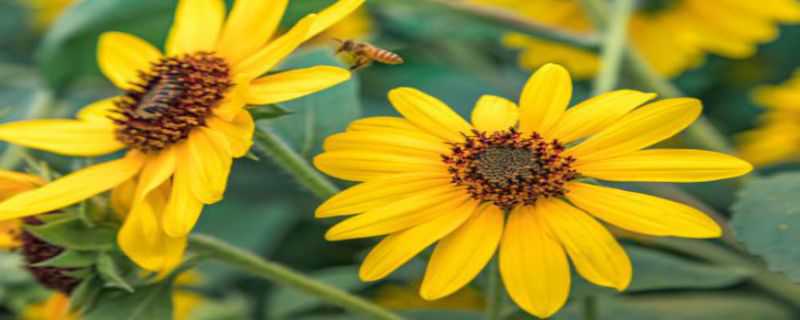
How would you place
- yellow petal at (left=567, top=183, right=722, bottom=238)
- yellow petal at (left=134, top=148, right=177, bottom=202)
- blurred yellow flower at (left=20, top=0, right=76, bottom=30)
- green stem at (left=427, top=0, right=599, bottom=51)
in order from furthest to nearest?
1. blurred yellow flower at (left=20, top=0, right=76, bottom=30)
2. green stem at (left=427, top=0, right=599, bottom=51)
3. yellow petal at (left=134, top=148, right=177, bottom=202)
4. yellow petal at (left=567, top=183, right=722, bottom=238)

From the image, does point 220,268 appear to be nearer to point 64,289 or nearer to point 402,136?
point 64,289

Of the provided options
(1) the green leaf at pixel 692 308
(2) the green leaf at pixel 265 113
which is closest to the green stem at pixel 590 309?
(1) the green leaf at pixel 692 308

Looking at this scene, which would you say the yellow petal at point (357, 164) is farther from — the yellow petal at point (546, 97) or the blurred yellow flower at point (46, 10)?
the blurred yellow flower at point (46, 10)

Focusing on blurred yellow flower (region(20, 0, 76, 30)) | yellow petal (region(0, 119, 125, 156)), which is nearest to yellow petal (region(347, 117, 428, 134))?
yellow petal (region(0, 119, 125, 156))

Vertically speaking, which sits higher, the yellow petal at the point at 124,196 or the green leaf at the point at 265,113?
the green leaf at the point at 265,113

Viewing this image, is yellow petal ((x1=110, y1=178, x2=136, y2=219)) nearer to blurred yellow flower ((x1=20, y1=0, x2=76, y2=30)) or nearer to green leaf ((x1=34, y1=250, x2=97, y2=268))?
green leaf ((x1=34, y1=250, x2=97, y2=268))
